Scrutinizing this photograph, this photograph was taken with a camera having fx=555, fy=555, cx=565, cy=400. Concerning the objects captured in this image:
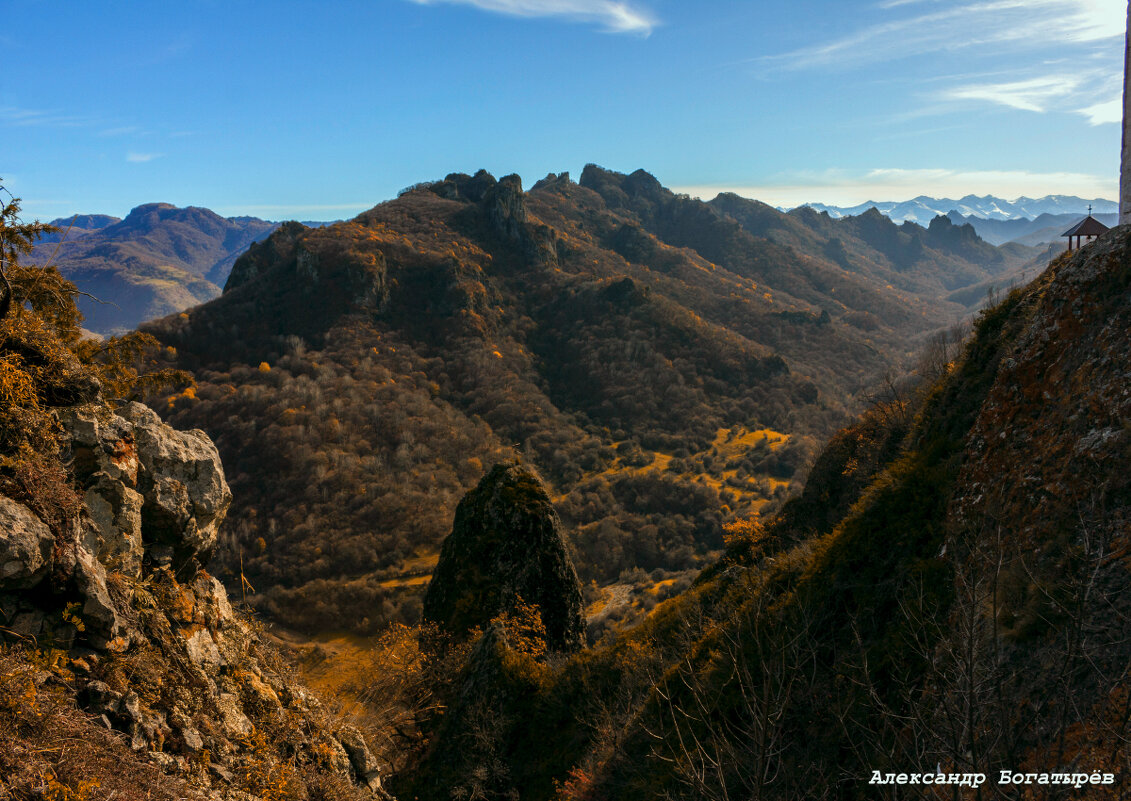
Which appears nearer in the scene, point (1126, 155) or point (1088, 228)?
point (1126, 155)

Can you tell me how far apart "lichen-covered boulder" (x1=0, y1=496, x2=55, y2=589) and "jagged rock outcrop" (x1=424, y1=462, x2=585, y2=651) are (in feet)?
65.1

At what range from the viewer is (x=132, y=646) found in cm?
550

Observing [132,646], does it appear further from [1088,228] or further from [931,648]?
[1088,228]

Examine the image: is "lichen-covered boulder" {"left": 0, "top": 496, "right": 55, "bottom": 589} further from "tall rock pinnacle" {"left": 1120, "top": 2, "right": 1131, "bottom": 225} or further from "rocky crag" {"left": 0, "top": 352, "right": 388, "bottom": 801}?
"tall rock pinnacle" {"left": 1120, "top": 2, "right": 1131, "bottom": 225}

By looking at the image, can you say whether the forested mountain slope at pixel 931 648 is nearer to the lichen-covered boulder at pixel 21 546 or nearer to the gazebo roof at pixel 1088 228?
the gazebo roof at pixel 1088 228

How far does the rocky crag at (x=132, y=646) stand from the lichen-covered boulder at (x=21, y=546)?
1 centimetres

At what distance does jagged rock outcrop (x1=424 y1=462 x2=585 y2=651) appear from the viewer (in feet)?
77.4

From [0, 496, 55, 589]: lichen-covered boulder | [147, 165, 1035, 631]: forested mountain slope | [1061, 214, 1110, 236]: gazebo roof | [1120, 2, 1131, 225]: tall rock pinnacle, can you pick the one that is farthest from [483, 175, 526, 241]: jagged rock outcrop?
[0, 496, 55, 589]: lichen-covered boulder

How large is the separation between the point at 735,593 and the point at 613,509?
5177cm

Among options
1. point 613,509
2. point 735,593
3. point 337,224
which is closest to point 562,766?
point 735,593

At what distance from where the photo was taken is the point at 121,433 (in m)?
6.40

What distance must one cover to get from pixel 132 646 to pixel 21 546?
5.17 feet

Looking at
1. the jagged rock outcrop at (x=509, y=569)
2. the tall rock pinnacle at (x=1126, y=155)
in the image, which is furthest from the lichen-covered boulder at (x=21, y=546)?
the jagged rock outcrop at (x=509, y=569)

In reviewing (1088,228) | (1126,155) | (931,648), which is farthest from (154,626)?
(1088,228)
